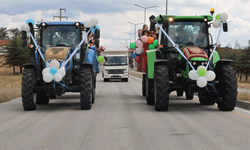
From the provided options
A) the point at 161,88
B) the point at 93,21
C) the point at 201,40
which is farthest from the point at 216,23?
the point at 93,21

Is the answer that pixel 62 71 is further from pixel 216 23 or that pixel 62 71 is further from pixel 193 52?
pixel 216 23

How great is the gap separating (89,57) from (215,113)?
17.3 ft

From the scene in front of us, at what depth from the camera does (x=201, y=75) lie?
10289 mm

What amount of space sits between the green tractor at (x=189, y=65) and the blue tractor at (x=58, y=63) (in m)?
2.31

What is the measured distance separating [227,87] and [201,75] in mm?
1094

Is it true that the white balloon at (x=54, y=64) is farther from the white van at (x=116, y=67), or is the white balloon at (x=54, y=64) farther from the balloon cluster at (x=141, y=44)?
the white van at (x=116, y=67)

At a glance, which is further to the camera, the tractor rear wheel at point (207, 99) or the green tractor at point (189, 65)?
the tractor rear wheel at point (207, 99)

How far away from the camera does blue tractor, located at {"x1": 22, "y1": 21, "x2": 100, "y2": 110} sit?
11.3 metres

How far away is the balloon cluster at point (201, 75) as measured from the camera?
1025cm

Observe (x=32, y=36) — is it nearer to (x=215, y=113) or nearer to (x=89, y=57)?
(x=89, y=57)

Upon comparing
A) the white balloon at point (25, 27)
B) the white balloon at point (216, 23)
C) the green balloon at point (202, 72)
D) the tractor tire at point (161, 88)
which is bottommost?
the tractor tire at point (161, 88)

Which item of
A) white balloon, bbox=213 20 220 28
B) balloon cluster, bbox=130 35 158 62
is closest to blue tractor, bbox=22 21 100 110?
balloon cluster, bbox=130 35 158 62

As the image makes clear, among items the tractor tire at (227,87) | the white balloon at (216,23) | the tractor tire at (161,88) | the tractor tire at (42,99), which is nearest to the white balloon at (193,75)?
the tractor tire at (161,88)

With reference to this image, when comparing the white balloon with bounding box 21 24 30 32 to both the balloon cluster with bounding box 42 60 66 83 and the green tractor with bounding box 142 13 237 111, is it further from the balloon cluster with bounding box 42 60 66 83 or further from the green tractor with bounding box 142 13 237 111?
the green tractor with bounding box 142 13 237 111
